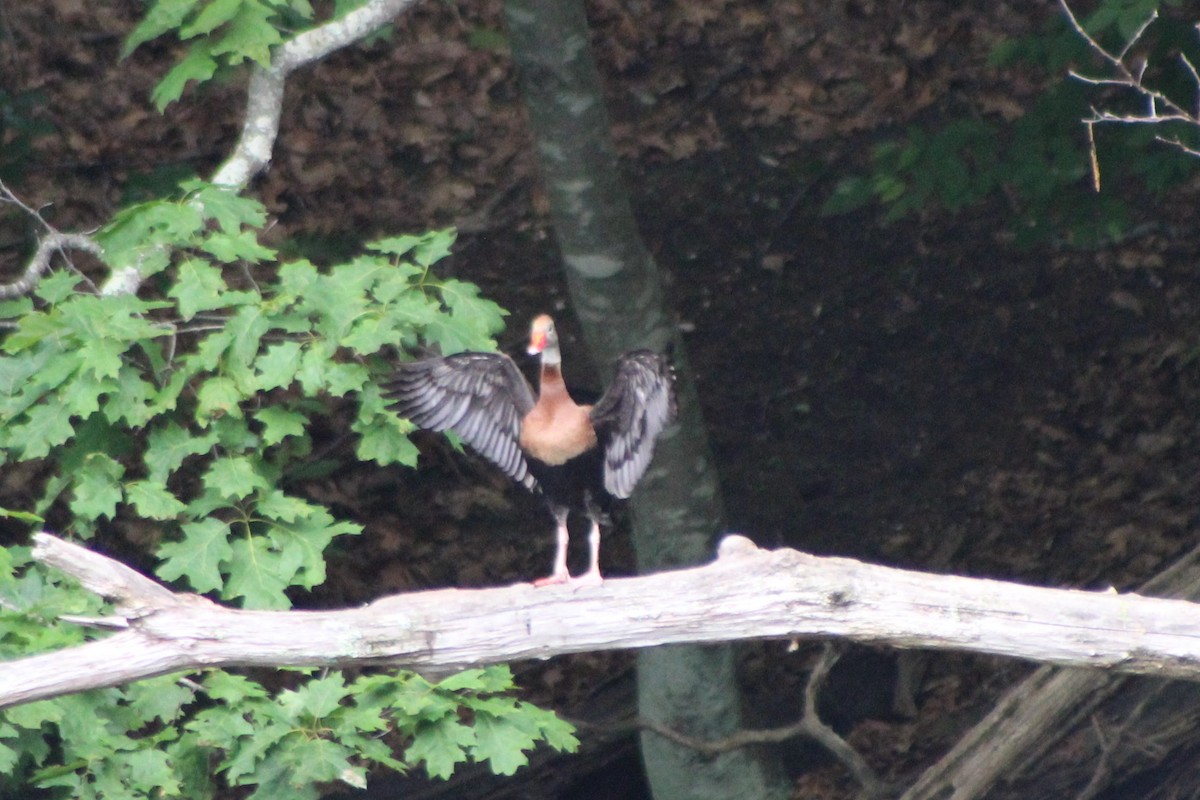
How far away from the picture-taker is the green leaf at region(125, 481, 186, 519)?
340 cm

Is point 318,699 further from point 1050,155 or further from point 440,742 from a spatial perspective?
point 1050,155

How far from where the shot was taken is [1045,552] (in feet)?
19.9

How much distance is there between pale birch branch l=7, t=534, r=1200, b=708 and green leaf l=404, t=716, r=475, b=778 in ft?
1.55

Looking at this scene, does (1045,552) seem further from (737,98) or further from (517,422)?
(517,422)

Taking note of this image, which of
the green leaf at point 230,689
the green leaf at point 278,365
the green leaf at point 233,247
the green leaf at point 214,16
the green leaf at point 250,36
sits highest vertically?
the green leaf at point 214,16

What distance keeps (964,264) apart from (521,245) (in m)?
1.99

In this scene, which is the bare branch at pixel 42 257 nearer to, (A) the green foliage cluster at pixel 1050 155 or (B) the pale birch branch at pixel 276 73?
(B) the pale birch branch at pixel 276 73

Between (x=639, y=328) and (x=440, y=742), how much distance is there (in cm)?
163

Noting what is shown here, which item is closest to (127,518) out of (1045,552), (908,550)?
(908,550)

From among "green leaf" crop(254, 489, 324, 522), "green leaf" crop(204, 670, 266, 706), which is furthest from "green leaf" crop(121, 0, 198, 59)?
"green leaf" crop(204, 670, 266, 706)

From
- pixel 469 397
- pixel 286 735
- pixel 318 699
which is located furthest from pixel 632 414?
pixel 286 735

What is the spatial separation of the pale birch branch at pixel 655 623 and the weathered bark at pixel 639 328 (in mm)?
1700

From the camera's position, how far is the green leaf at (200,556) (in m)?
3.40

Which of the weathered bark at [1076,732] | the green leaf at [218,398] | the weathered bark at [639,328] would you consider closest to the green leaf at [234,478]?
the green leaf at [218,398]
